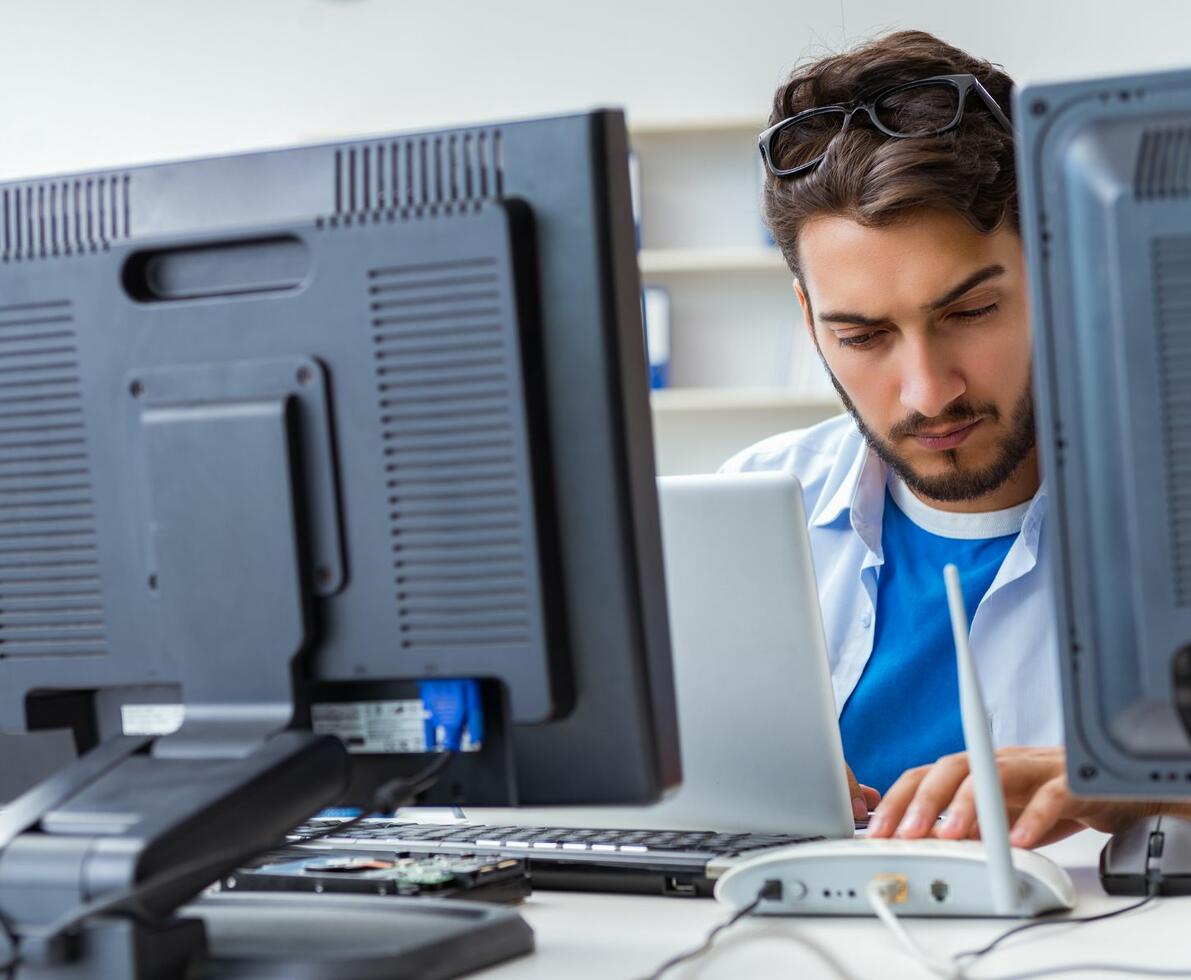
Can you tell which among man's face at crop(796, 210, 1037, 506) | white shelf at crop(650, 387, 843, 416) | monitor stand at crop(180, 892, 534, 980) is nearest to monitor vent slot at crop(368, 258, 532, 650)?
monitor stand at crop(180, 892, 534, 980)

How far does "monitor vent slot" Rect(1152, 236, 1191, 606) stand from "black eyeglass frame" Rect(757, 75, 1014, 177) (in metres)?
0.89

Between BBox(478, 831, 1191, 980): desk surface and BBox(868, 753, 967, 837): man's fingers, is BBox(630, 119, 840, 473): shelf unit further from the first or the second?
BBox(478, 831, 1191, 980): desk surface

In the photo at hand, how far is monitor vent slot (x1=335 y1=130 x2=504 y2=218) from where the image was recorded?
2.93ft

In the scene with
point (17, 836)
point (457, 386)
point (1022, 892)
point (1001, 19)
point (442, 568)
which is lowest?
point (1022, 892)

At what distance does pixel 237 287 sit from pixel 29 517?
0.68 feet

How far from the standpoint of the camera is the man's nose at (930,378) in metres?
1.67

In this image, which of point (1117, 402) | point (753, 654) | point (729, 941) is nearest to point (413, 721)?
point (729, 941)

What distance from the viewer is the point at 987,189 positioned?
163cm

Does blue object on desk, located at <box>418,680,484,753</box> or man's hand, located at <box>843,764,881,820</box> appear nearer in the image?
blue object on desk, located at <box>418,680,484,753</box>

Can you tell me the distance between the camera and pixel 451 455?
0.88 m

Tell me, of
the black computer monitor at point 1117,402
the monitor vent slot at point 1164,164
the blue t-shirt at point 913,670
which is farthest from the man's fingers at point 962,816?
the blue t-shirt at point 913,670

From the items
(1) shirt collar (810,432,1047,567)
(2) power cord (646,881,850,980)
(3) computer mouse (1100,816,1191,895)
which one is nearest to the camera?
(2) power cord (646,881,850,980)

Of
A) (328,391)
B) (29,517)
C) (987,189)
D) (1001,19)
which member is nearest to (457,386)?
(328,391)

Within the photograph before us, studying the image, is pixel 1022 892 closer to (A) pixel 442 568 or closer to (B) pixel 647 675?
(B) pixel 647 675
